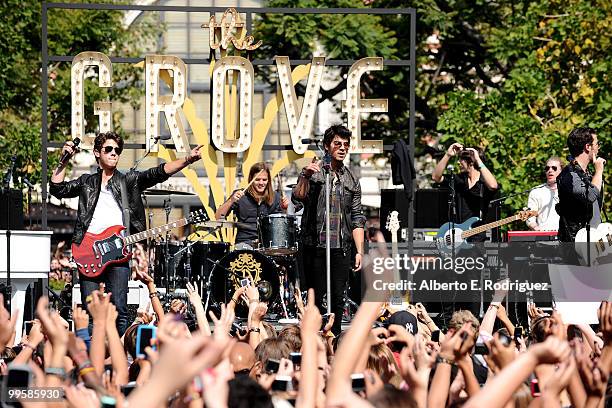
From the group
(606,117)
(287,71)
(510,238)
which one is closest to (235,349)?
(510,238)

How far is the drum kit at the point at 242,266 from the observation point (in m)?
13.0

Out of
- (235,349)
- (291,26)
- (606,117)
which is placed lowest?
(235,349)

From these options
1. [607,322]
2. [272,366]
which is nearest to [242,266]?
[272,366]

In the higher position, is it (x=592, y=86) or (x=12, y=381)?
(x=592, y=86)

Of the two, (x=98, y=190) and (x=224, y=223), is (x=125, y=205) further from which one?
(x=224, y=223)

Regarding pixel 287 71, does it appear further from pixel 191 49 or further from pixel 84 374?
pixel 191 49

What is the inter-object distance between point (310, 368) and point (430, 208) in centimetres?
1040

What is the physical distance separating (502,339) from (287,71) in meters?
10.9

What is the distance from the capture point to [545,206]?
12.9 metres

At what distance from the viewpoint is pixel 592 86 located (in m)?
20.2

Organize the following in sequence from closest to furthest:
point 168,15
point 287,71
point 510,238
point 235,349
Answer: point 235,349 < point 510,238 < point 287,71 < point 168,15

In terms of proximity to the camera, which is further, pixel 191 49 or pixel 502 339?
pixel 191 49

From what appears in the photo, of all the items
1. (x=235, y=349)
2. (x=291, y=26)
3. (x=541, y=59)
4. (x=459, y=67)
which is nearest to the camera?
(x=235, y=349)

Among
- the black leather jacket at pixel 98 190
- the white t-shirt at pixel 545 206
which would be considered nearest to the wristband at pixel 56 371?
the black leather jacket at pixel 98 190
